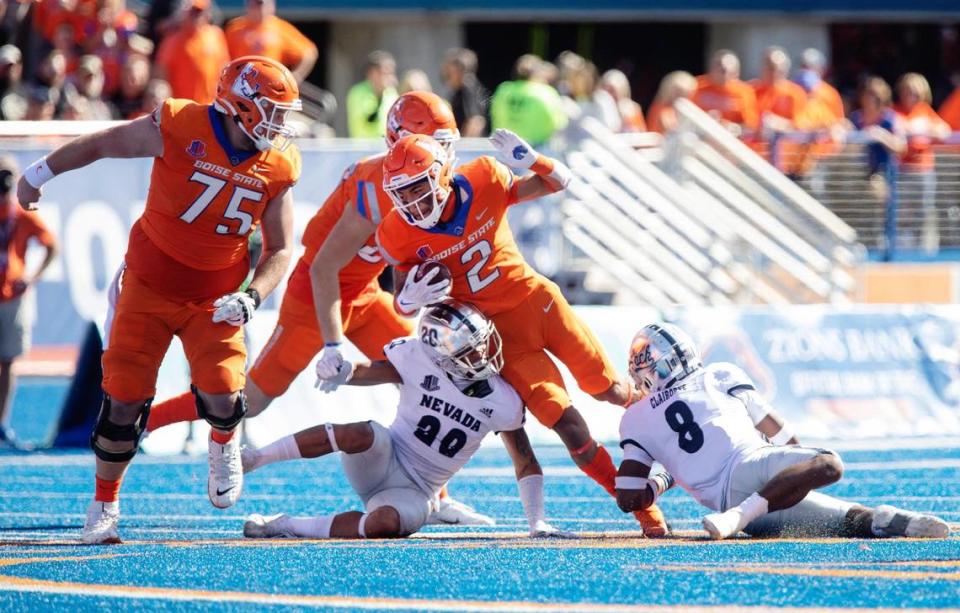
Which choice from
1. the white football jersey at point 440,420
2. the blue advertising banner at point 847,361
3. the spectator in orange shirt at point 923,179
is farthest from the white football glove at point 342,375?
the spectator in orange shirt at point 923,179

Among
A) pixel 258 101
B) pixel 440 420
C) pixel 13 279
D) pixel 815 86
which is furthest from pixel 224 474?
→ pixel 815 86

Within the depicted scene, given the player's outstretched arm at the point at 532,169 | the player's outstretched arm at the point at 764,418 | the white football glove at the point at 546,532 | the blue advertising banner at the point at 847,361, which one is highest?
the player's outstretched arm at the point at 532,169

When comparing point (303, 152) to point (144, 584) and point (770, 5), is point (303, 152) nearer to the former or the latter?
point (144, 584)

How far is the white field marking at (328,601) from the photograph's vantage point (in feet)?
17.3

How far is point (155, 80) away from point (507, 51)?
Answer: 8246mm

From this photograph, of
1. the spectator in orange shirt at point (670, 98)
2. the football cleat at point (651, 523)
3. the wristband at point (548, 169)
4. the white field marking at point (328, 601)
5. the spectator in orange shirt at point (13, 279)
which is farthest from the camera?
the spectator in orange shirt at point (670, 98)

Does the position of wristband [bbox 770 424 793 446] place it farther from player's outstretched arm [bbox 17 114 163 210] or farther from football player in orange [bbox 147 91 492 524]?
player's outstretched arm [bbox 17 114 163 210]

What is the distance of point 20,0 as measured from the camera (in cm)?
1519

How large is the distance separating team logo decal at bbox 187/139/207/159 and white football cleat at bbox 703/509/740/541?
8.36ft

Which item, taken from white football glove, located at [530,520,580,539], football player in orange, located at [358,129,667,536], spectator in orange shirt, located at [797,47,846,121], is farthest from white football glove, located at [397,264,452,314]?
spectator in orange shirt, located at [797,47,846,121]

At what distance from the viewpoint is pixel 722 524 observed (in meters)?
6.84

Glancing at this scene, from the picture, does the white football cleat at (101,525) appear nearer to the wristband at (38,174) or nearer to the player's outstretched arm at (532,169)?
the wristband at (38,174)

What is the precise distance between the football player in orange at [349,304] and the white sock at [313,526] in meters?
0.73

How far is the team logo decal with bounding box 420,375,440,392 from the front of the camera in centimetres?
746
